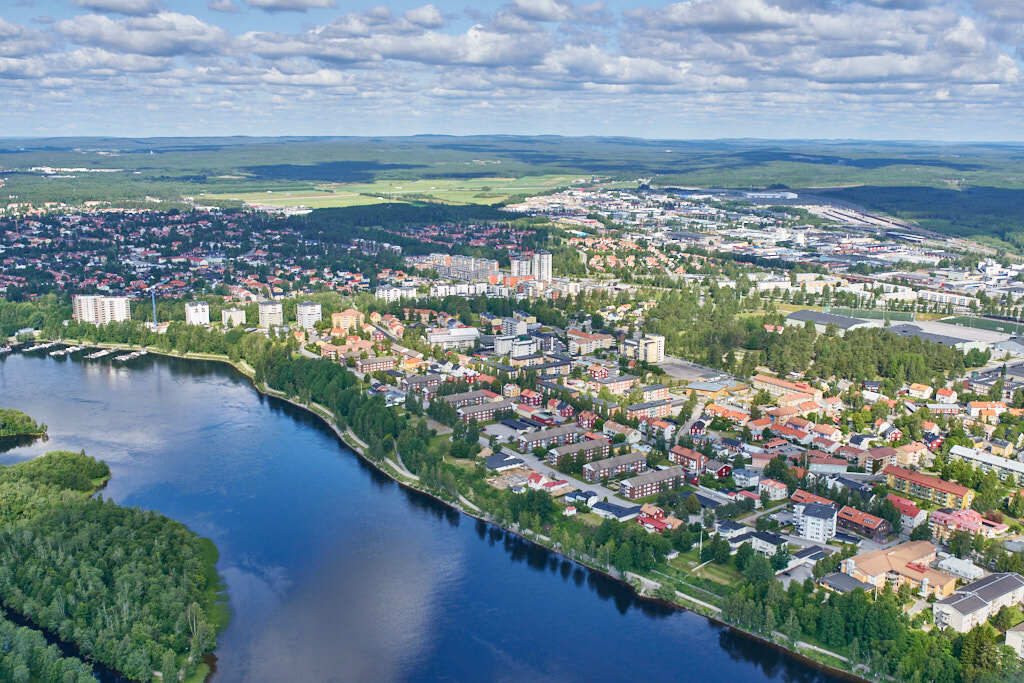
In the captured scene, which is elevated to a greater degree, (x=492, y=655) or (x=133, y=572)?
(x=133, y=572)

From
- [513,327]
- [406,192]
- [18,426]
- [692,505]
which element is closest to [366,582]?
[692,505]

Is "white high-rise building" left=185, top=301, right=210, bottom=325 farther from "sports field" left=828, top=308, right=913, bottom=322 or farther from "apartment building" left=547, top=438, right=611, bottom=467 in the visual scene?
"sports field" left=828, top=308, right=913, bottom=322

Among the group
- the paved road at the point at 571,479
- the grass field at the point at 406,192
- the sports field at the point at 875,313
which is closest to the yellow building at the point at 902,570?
the paved road at the point at 571,479

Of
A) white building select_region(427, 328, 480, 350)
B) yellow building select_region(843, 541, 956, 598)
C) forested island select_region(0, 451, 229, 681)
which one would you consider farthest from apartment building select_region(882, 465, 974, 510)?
white building select_region(427, 328, 480, 350)

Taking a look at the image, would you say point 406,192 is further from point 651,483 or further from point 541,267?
point 651,483

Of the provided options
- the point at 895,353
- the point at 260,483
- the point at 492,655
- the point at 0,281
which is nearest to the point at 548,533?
the point at 492,655

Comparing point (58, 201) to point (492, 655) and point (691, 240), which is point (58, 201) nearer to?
point (691, 240)

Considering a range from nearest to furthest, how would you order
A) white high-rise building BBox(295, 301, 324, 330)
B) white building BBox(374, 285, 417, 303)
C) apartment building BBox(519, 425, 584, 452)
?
apartment building BBox(519, 425, 584, 452) → white high-rise building BBox(295, 301, 324, 330) → white building BBox(374, 285, 417, 303)
